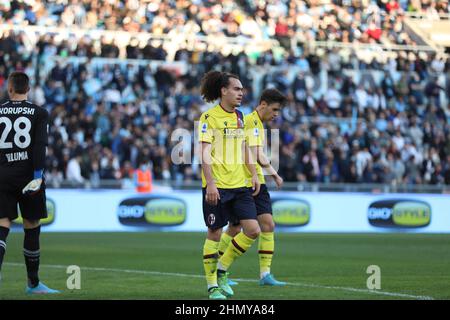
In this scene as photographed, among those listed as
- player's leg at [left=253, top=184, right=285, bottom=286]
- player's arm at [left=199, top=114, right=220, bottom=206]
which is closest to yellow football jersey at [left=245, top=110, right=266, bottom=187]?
player's leg at [left=253, top=184, right=285, bottom=286]

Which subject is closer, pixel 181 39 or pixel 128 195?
pixel 128 195

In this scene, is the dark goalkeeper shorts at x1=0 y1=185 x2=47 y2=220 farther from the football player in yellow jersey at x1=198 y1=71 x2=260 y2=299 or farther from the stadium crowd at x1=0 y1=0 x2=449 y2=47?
the stadium crowd at x1=0 y1=0 x2=449 y2=47

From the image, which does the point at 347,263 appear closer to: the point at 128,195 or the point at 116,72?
the point at 128,195

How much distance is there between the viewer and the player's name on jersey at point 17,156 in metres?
10.7

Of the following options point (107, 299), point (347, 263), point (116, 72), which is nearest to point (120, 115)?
point (116, 72)

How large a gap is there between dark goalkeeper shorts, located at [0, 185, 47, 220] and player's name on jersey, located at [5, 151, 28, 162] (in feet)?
1.14

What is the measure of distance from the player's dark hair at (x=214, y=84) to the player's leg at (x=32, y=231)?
6.75ft

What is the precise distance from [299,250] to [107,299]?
9.11 metres

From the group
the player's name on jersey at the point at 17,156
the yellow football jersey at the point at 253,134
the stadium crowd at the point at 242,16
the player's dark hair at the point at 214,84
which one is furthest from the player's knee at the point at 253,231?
the stadium crowd at the point at 242,16

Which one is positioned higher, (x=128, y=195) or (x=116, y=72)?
(x=116, y=72)

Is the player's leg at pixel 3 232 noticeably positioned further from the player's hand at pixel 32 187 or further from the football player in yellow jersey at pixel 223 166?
the football player in yellow jersey at pixel 223 166

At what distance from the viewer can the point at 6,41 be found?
90.9 feet
